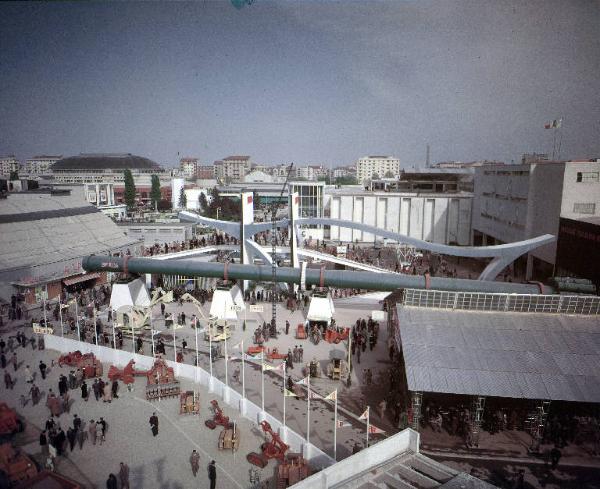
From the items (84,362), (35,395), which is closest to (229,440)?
(35,395)

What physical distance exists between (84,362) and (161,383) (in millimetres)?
5676

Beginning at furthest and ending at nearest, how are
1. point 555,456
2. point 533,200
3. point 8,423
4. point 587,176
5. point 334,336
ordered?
point 533,200 < point 587,176 < point 334,336 < point 8,423 < point 555,456

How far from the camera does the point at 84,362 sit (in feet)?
79.5

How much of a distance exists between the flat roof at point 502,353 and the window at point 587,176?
19.4 metres

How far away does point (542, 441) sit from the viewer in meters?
18.6

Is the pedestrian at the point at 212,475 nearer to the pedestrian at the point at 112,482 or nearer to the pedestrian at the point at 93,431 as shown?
the pedestrian at the point at 112,482

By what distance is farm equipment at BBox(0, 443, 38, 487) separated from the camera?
14.6m

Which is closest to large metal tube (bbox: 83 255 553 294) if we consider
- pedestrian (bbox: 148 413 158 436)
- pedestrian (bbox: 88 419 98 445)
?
pedestrian (bbox: 148 413 158 436)

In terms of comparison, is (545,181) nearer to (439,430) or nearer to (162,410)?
(439,430)

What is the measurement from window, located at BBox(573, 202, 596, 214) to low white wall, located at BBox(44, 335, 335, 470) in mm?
33048

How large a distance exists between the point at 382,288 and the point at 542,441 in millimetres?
12558

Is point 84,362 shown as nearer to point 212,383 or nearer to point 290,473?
point 212,383

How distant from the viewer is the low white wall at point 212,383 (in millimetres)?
16531

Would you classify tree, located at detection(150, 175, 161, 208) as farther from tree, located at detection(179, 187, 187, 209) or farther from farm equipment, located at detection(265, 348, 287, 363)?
farm equipment, located at detection(265, 348, 287, 363)
